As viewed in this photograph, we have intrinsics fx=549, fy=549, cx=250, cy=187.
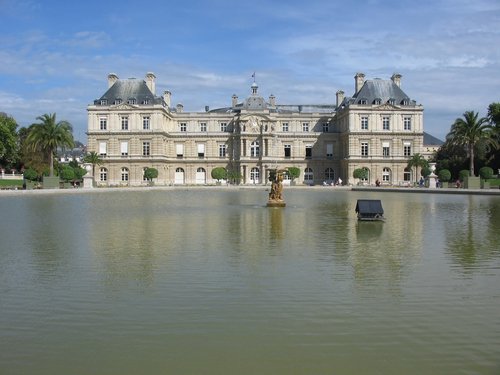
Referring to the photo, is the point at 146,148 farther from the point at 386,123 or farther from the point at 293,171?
the point at 386,123

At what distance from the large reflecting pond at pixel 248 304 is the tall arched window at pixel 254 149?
6810cm

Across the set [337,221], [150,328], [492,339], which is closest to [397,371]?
[492,339]

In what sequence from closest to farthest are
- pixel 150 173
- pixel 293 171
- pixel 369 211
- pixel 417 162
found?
pixel 369 211
pixel 417 162
pixel 150 173
pixel 293 171

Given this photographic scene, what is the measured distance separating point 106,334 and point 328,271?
5534 millimetres

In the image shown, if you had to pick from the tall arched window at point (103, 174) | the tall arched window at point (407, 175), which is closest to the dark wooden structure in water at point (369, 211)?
the tall arched window at point (407, 175)

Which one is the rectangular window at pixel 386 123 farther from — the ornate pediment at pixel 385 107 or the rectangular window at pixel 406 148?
the rectangular window at pixel 406 148

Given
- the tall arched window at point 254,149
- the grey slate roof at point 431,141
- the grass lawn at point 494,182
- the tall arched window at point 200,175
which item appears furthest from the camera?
the grey slate roof at point 431,141

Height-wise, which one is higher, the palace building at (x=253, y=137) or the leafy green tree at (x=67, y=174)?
the palace building at (x=253, y=137)

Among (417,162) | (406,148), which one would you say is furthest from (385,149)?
(417,162)

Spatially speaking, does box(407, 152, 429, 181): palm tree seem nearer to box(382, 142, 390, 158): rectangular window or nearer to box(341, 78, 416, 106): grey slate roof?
box(382, 142, 390, 158): rectangular window

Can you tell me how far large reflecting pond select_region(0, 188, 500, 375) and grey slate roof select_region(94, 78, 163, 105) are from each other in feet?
221

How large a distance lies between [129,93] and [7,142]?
20.5 m

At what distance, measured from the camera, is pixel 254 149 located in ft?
281

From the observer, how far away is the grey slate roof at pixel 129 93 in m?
82.7
